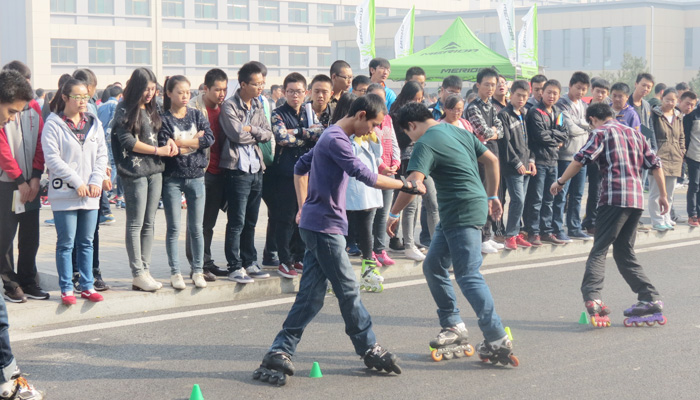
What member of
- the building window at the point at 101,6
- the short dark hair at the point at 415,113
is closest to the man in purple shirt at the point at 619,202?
the short dark hair at the point at 415,113

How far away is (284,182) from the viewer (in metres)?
8.77

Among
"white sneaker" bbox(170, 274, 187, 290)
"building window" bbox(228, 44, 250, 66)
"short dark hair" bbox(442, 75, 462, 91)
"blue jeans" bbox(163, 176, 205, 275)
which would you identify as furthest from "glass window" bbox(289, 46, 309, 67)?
"white sneaker" bbox(170, 274, 187, 290)

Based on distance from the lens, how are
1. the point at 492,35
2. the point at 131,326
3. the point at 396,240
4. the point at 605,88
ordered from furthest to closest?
the point at 492,35, the point at 605,88, the point at 396,240, the point at 131,326

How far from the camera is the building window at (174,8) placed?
6975cm

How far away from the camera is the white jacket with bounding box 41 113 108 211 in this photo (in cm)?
726

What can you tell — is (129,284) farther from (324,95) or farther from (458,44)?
(458,44)

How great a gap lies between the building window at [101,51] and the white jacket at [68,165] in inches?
2416

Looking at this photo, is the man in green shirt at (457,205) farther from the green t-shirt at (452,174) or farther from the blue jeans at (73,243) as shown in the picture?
the blue jeans at (73,243)

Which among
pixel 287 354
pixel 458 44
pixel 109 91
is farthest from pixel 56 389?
pixel 458 44

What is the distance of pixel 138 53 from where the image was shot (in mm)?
68188

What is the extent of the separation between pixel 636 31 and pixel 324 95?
6651 centimetres

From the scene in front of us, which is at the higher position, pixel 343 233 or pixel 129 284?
pixel 343 233

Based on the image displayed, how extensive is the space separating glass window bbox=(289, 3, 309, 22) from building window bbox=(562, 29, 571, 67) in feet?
74.8

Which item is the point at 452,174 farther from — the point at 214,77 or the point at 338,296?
the point at 214,77
